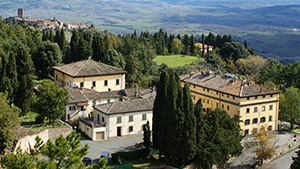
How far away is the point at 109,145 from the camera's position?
40.7 meters

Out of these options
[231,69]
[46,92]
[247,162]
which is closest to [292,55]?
[231,69]

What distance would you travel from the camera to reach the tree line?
3581 centimetres

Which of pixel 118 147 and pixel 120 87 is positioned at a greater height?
pixel 120 87

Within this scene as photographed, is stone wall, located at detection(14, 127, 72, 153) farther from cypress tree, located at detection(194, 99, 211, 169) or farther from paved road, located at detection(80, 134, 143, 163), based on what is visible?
cypress tree, located at detection(194, 99, 211, 169)

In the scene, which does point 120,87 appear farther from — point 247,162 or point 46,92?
point 247,162

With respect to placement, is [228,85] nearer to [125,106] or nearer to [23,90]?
[125,106]

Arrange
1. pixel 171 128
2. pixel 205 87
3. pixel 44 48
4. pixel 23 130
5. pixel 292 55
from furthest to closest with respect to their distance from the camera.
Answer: pixel 292 55
pixel 44 48
pixel 205 87
pixel 171 128
pixel 23 130

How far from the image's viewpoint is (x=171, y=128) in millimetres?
36031

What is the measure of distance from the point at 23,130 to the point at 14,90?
7.69 metres

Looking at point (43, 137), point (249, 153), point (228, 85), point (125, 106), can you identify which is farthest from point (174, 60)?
point (43, 137)

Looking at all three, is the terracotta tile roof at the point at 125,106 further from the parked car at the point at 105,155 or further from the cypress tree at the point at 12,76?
the cypress tree at the point at 12,76

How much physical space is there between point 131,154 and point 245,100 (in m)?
21.3

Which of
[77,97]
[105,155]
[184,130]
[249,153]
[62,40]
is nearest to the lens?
[105,155]

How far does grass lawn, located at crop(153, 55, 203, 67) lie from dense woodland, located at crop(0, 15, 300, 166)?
3.25 meters
